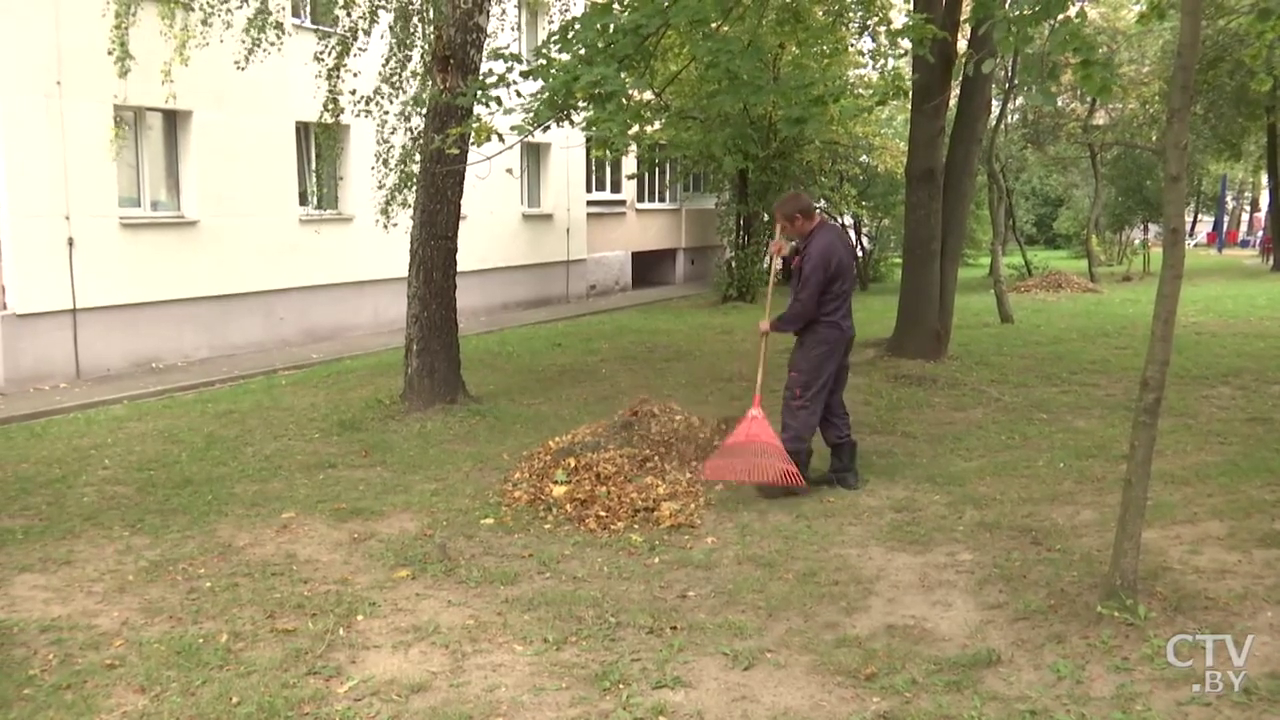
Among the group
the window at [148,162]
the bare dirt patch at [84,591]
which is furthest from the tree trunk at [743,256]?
the bare dirt patch at [84,591]

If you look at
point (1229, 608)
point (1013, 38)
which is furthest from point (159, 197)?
point (1229, 608)

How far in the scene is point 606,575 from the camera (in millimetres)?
5262

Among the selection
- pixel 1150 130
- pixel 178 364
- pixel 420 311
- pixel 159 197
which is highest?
pixel 1150 130

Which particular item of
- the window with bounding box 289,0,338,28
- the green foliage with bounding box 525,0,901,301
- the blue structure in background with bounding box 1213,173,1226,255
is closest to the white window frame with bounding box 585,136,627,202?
the green foliage with bounding box 525,0,901,301

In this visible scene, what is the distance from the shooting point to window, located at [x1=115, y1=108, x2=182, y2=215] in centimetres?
1283

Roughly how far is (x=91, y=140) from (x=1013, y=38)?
34.4 ft

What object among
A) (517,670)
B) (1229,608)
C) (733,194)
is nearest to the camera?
(517,670)

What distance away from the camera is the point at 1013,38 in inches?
218

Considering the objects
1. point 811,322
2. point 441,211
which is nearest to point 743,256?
point 441,211

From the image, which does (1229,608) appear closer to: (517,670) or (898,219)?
(517,670)

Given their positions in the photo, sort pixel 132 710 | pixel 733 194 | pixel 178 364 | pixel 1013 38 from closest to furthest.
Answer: pixel 132 710
pixel 1013 38
pixel 178 364
pixel 733 194

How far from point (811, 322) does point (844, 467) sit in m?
0.98

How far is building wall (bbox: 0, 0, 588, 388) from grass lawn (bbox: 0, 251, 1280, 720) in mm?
2907

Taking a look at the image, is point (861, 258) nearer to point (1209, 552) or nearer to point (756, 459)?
point (756, 459)
